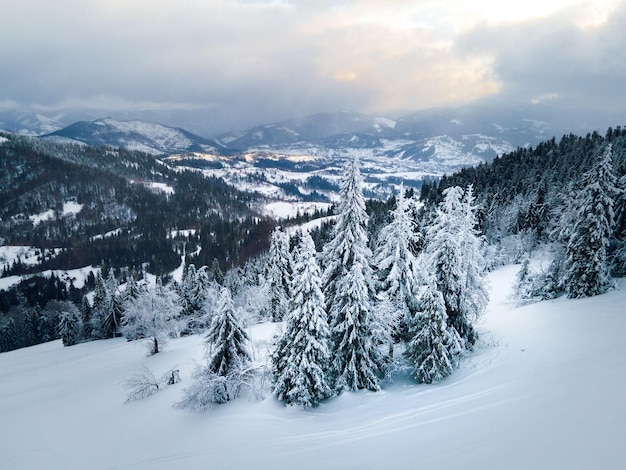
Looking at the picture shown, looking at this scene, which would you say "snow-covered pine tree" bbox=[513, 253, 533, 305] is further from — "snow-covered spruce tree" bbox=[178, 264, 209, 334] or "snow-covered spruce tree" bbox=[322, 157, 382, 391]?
"snow-covered spruce tree" bbox=[178, 264, 209, 334]

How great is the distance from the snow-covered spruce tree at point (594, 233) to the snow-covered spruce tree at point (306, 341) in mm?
22221

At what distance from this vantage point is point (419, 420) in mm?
14039

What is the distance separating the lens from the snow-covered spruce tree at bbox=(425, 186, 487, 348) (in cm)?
2083

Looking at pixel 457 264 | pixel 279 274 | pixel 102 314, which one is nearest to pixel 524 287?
pixel 457 264

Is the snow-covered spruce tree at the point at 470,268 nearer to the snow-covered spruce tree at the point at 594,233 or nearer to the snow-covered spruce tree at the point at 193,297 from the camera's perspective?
the snow-covered spruce tree at the point at 594,233

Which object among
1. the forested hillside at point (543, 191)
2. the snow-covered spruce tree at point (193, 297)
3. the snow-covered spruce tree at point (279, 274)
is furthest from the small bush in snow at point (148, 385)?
the forested hillside at point (543, 191)

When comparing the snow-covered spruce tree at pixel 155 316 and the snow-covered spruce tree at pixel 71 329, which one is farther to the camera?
the snow-covered spruce tree at pixel 71 329

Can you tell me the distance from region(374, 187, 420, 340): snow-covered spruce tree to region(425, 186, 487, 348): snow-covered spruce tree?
4.99 feet

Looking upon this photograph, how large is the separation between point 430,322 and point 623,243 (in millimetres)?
20470

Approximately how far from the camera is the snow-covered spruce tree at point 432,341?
65.7ft

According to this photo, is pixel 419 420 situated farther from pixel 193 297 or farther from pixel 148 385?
pixel 193 297

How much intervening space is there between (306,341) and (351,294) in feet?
13.2

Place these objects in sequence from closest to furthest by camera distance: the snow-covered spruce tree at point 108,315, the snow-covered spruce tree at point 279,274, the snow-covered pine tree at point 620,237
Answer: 1. the snow-covered pine tree at point 620,237
2. the snow-covered spruce tree at point 279,274
3. the snow-covered spruce tree at point 108,315

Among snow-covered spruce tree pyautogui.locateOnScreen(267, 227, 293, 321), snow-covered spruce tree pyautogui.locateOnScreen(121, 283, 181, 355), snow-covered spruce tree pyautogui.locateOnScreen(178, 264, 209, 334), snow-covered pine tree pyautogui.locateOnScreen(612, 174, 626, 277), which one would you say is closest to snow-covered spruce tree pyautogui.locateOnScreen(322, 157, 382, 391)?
snow-covered pine tree pyautogui.locateOnScreen(612, 174, 626, 277)
